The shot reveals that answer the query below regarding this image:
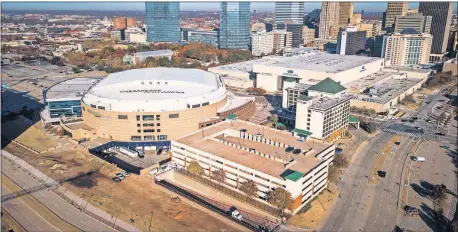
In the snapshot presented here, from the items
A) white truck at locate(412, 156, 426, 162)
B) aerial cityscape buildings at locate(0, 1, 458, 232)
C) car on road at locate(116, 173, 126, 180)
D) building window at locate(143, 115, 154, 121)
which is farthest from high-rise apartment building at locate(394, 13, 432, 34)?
car on road at locate(116, 173, 126, 180)

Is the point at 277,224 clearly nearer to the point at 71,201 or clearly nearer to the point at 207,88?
the point at 71,201

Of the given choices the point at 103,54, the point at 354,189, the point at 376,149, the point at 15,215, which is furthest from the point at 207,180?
the point at 103,54

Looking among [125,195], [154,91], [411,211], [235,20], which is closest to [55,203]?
[125,195]

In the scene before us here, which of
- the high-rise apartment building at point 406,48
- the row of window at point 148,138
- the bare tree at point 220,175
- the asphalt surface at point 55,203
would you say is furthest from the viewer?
the high-rise apartment building at point 406,48

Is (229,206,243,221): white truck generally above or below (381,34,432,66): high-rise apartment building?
below

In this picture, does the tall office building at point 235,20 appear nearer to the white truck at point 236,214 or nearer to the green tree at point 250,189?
the green tree at point 250,189

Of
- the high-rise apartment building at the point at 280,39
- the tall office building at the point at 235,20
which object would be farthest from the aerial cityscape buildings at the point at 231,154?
the tall office building at the point at 235,20

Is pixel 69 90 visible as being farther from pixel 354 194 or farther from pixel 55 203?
pixel 354 194

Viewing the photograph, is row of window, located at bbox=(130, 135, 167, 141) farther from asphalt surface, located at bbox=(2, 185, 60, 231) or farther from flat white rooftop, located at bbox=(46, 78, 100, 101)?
asphalt surface, located at bbox=(2, 185, 60, 231)
